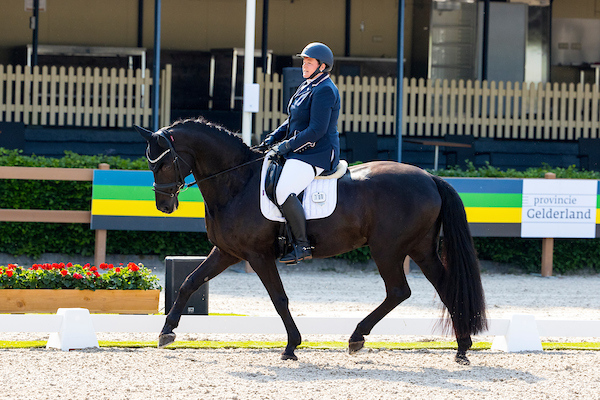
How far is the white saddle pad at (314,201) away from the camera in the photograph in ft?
17.7

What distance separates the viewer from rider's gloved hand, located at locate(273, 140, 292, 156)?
17.4 feet

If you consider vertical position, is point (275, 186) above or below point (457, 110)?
below

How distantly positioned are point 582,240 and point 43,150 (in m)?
8.64

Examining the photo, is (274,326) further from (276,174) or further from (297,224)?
(276,174)

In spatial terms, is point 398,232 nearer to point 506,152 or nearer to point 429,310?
point 429,310

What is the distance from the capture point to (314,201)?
5.42m

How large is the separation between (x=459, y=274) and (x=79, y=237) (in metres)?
5.66

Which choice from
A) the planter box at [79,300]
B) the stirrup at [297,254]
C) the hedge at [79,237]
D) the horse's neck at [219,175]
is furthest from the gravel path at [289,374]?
the hedge at [79,237]

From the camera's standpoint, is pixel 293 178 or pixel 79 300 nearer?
pixel 293 178

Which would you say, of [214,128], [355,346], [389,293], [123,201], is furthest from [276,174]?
[123,201]

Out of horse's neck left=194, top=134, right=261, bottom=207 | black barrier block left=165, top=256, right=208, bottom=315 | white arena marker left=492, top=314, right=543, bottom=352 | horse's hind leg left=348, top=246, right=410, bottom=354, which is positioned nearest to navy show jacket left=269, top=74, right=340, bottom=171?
horse's neck left=194, top=134, right=261, bottom=207

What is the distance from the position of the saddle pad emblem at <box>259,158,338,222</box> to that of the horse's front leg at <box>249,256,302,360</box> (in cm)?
32

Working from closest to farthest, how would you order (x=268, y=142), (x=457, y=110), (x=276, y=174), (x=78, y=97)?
(x=276, y=174) < (x=268, y=142) < (x=78, y=97) < (x=457, y=110)

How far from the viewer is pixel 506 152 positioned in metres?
14.5
